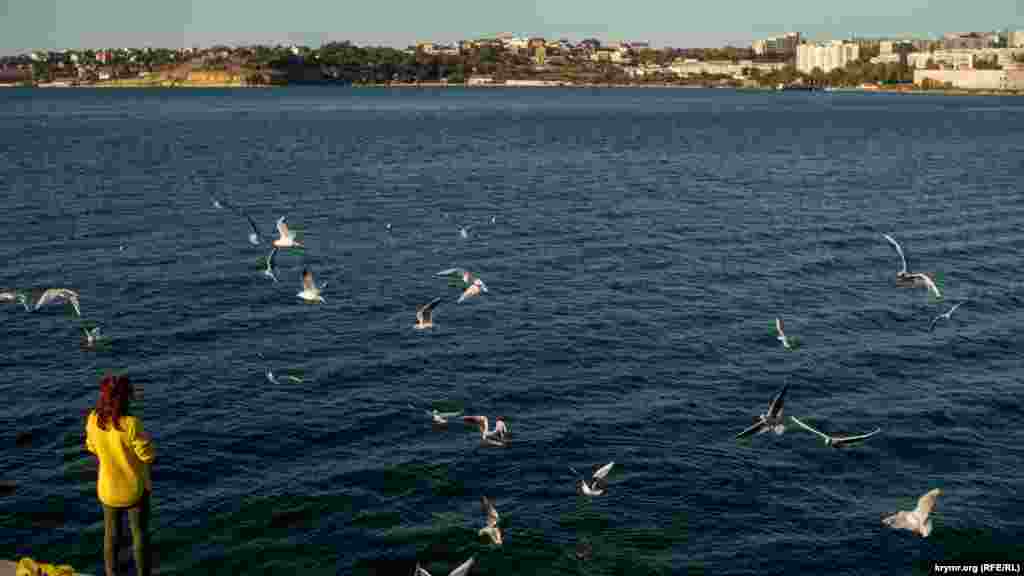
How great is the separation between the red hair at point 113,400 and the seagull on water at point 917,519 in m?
13.6

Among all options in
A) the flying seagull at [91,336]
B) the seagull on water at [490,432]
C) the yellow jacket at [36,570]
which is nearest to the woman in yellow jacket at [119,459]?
the yellow jacket at [36,570]

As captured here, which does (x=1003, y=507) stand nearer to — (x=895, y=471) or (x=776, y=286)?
(x=895, y=471)

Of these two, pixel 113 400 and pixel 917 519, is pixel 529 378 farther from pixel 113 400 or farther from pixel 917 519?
pixel 113 400

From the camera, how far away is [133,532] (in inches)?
504

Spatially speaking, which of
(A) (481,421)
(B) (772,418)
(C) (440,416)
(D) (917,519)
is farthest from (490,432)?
(D) (917,519)

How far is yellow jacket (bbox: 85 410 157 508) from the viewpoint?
464 inches

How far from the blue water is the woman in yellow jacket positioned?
505 cm

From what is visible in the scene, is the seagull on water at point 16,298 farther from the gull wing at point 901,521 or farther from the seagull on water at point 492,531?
the gull wing at point 901,521

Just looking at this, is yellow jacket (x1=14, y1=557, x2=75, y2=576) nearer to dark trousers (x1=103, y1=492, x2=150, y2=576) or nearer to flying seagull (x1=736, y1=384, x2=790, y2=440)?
dark trousers (x1=103, y1=492, x2=150, y2=576)

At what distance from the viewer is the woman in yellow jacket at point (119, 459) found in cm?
1162

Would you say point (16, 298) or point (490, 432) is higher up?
point (16, 298)

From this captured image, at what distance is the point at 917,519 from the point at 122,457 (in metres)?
14.1

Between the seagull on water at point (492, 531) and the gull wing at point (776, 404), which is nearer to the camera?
the seagull on water at point (492, 531)

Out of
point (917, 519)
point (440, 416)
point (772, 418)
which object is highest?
point (772, 418)
